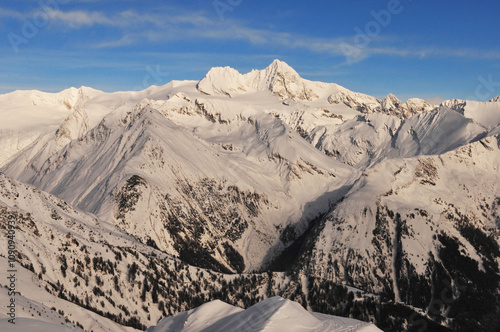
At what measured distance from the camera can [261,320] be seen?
69312 mm

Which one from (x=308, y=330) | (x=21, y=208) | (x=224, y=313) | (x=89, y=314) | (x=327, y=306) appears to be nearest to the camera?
(x=308, y=330)

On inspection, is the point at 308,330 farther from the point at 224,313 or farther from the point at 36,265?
the point at 36,265

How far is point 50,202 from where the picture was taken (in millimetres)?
177500

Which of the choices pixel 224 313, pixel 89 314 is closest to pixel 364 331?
pixel 224 313

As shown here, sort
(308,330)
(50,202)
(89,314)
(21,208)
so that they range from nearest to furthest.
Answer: (308,330) < (89,314) < (21,208) < (50,202)

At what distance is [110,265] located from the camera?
148 m

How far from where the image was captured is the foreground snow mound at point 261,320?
6856 cm

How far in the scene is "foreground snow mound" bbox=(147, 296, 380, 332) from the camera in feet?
225

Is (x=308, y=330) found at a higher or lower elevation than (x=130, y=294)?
higher

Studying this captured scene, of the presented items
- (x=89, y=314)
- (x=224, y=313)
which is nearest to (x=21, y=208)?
(x=89, y=314)

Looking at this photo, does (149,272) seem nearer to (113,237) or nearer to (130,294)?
(130,294)

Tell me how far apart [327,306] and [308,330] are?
333 feet

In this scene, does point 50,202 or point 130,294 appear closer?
point 130,294

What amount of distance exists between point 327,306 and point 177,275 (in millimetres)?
44698
